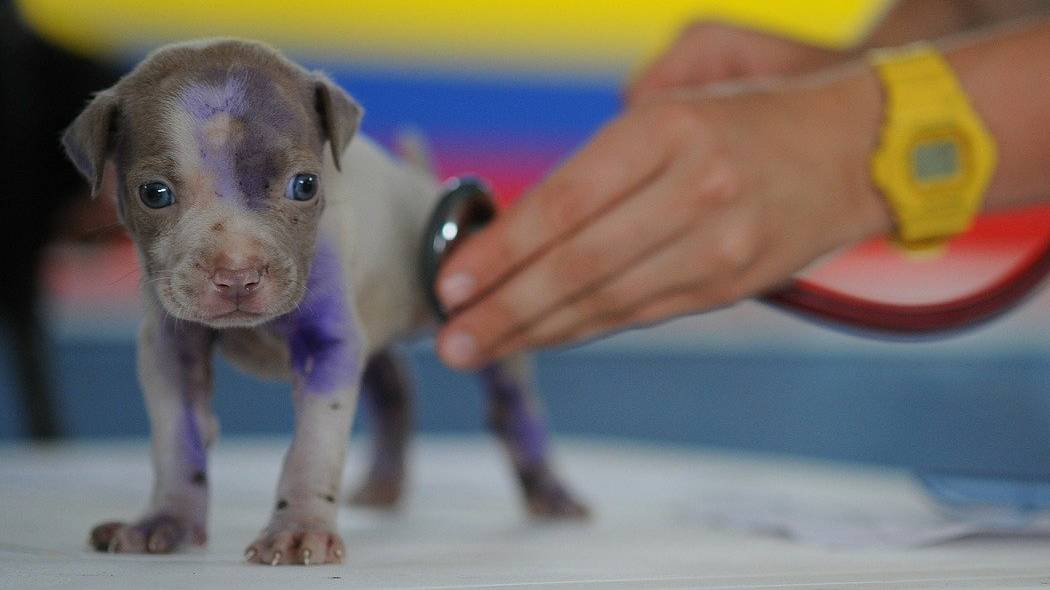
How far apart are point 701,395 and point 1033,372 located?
993 mm

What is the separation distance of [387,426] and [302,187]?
2.37 ft

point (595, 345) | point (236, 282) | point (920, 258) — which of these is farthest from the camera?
point (595, 345)

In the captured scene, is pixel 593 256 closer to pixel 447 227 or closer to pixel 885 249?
pixel 447 227

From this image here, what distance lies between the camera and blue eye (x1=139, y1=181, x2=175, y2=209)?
0.74 m

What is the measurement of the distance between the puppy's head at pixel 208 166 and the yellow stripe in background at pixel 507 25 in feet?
6.71

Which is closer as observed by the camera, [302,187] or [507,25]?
[302,187]

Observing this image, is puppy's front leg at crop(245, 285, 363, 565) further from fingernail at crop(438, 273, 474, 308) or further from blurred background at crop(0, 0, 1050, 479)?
blurred background at crop(0, 0, 1050, 479)

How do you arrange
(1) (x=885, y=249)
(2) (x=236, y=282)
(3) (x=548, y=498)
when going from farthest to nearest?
1. (1) (x=885, y=249)
2. (3) (x=548, y=498)
3. (2) (x=236, y=282)

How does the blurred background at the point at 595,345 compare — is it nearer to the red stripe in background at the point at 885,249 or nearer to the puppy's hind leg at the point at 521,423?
the red stripe in background at the point at 885,249

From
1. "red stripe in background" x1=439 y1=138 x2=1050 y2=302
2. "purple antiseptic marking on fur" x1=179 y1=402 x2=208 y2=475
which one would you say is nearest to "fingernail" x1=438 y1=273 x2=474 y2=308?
"purple antiseptic marking on fur" x1=179 y1=402 x2=208 y2=475

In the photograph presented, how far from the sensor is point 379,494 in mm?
1396

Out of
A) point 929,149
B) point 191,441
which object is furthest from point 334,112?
point 929,149

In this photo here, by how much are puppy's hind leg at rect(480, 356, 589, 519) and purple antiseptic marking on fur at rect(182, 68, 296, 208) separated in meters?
0.73

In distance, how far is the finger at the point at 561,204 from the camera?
1055mm
